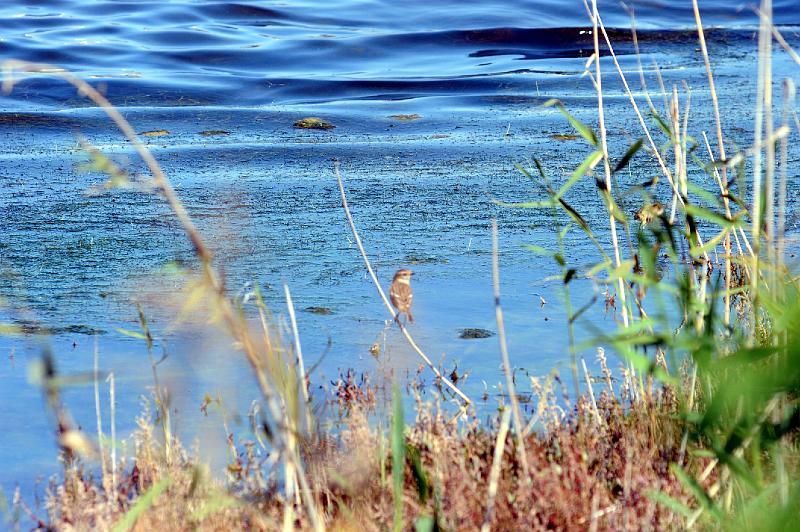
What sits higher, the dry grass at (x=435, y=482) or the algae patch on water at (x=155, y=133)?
the algae patch on water at (x=155, y=133)

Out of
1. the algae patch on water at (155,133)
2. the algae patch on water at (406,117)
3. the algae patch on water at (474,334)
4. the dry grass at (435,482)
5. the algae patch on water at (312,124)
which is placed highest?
the algae patch on water at (406,117)

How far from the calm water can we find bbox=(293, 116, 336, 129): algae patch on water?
12 cm

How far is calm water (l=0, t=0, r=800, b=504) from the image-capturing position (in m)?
3.96

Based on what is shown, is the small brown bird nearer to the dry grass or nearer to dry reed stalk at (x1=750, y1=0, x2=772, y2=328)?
the dry grass

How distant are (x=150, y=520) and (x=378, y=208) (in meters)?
3.68

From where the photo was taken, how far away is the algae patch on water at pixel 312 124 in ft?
28.7

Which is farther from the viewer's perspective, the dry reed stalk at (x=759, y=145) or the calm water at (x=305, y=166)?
the calm water at (x=305, y=166)

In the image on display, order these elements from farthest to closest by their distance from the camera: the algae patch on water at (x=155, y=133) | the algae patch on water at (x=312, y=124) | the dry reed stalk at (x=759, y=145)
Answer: the algae patch on water at (x=312, y=124) → the algae patch on water at (x=155, y=133) → the dry reed stalk at (x=759, y=145)

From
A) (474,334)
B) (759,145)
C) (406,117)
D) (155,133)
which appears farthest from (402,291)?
(406,117)

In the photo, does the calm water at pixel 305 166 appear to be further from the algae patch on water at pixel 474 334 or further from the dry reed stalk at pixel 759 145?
the dry reed stalk at pixel 759 145

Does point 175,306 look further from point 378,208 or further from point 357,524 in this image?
point 357,524

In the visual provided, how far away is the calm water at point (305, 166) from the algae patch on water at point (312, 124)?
119mm

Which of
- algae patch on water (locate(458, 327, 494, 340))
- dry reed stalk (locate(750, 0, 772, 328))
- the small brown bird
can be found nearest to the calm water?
algae patch on water (locate(458, 327, 494, 340))

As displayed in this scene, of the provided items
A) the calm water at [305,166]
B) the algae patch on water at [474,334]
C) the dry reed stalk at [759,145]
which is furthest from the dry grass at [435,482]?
the algae patch on water at [474,334]
